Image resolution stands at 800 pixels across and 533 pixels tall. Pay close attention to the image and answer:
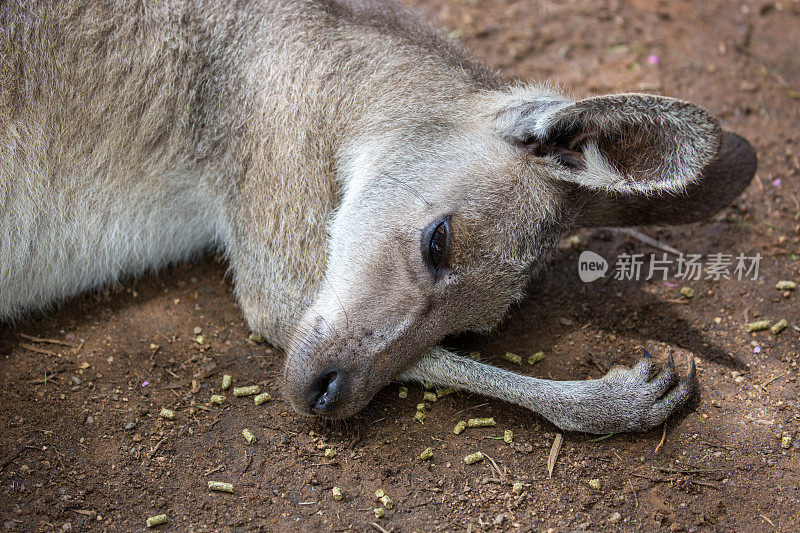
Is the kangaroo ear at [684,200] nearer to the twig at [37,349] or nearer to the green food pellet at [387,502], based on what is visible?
the green food pellet at [387,502]

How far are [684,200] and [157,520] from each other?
3007mm

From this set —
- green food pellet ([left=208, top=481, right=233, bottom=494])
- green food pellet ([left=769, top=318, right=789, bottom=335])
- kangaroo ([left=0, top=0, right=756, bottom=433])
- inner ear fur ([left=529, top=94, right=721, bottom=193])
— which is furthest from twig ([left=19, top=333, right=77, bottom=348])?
green food pellet ([left=769, top=318, right=789, bottom=335])

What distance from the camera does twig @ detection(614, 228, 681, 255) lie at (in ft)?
15.1

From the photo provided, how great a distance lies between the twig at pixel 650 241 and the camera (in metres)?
4.59

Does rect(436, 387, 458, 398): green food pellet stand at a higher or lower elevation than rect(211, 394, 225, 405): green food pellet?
higher

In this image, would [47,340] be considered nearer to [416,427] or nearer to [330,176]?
[330,176]

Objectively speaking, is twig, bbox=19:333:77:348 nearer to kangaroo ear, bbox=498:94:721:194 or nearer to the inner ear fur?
kangaroo ear, bbox=498:94:721:194

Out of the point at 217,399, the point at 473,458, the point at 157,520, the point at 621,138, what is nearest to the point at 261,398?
the point at 217,399

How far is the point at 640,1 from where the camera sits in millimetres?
6238

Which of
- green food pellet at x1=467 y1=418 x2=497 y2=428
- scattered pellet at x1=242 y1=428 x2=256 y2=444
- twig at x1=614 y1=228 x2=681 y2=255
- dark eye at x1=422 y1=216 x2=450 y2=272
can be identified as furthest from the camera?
twig at x1=614 y1=228 x2=681 y2=255

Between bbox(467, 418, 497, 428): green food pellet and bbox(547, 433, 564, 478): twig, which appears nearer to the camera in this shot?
bbox(547, 433, 564, 478): twig

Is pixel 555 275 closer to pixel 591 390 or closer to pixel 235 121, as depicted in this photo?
pixel 591 390

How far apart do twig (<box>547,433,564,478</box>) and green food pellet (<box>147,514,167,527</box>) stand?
5.41ft

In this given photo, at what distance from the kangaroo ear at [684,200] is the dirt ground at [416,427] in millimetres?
524
